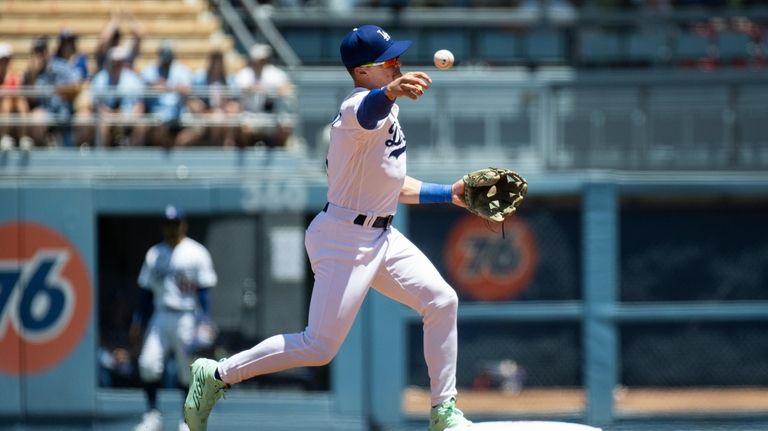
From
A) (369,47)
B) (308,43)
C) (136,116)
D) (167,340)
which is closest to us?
(369,47)

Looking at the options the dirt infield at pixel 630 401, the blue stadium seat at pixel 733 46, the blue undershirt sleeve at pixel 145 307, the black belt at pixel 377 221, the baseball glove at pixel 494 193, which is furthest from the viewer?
the blue stadium seat at pixel 733 46

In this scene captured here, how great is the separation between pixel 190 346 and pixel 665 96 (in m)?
4.41

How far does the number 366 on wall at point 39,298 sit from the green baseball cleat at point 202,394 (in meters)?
4.84

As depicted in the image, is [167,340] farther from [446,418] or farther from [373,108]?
[373,108]

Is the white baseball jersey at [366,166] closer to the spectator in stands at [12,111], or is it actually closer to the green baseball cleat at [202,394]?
the green baseball cleat at [202,394]

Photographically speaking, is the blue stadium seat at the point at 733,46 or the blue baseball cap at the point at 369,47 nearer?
the blue baseball cap at the point at 369,47

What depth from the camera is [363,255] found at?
17.0 ft

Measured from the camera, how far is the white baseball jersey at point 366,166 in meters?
5.10

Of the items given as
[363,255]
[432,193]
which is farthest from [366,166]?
[432,193]

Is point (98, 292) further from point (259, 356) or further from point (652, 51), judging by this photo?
point (652, 51)

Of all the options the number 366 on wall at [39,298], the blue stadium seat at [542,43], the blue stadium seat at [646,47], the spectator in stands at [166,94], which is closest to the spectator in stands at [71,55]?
the spectator in stands at [166,94]

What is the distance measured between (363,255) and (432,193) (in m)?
0.51

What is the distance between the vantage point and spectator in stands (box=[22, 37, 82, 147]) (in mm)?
10742

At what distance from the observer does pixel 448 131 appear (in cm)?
1046
